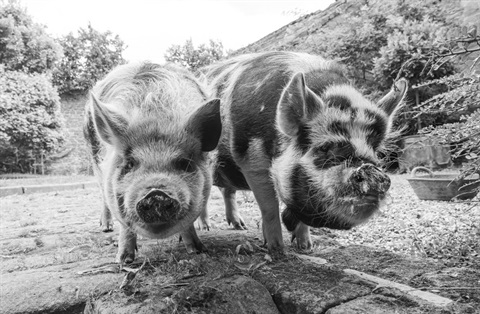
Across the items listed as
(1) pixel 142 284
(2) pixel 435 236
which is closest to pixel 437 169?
(2) pixel 435 236

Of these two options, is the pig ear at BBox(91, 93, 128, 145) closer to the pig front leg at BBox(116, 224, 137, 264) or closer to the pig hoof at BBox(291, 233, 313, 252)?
the pig front leg at BBox(116, 224, 137, 264)

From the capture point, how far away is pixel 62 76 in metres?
23.8

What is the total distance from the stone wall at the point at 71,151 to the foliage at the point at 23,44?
2.32 metres

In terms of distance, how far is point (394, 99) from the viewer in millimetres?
3150

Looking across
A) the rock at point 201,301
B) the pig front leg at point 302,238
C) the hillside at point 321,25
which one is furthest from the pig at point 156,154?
the hillside at point 321,25

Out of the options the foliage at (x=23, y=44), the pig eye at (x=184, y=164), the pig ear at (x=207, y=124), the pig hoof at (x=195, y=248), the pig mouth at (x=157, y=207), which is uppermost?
the foliage at (x=23, y=44)

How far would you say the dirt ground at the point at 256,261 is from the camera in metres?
2.43

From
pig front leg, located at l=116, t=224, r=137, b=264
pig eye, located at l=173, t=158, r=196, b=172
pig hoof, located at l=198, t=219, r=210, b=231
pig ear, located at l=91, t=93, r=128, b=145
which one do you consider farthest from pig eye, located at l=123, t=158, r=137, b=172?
pig hoof, located at l=198, t=219, r=210, b=231

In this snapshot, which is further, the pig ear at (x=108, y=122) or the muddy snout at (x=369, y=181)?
the pig ear at (x=108, y=122)

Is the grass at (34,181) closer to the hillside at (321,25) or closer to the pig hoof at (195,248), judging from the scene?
the hillside at (321,25)

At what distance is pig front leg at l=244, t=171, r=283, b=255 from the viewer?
351 cm

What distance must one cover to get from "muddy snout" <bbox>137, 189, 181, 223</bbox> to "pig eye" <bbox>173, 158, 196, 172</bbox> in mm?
433

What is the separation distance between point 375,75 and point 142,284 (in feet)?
34.0

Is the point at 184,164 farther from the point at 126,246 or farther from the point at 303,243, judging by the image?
the point at 303,243
